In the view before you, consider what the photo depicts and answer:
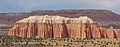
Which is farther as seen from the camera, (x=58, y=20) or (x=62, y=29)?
(x=58, y=20)

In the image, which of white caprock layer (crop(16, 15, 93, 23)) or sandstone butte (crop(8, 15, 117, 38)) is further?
white caprock layer (crop(16, 15, 93, 23))

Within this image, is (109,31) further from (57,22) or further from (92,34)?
(57,22)

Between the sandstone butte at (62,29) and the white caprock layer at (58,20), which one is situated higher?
the white caprock layer at (58,20)

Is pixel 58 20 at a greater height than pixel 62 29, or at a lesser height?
greater

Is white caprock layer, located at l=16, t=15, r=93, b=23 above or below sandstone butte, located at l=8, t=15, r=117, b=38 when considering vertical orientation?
above

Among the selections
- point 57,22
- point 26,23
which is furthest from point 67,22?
point 26,23

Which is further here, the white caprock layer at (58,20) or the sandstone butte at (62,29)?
the white caprock layer at (58,20)
